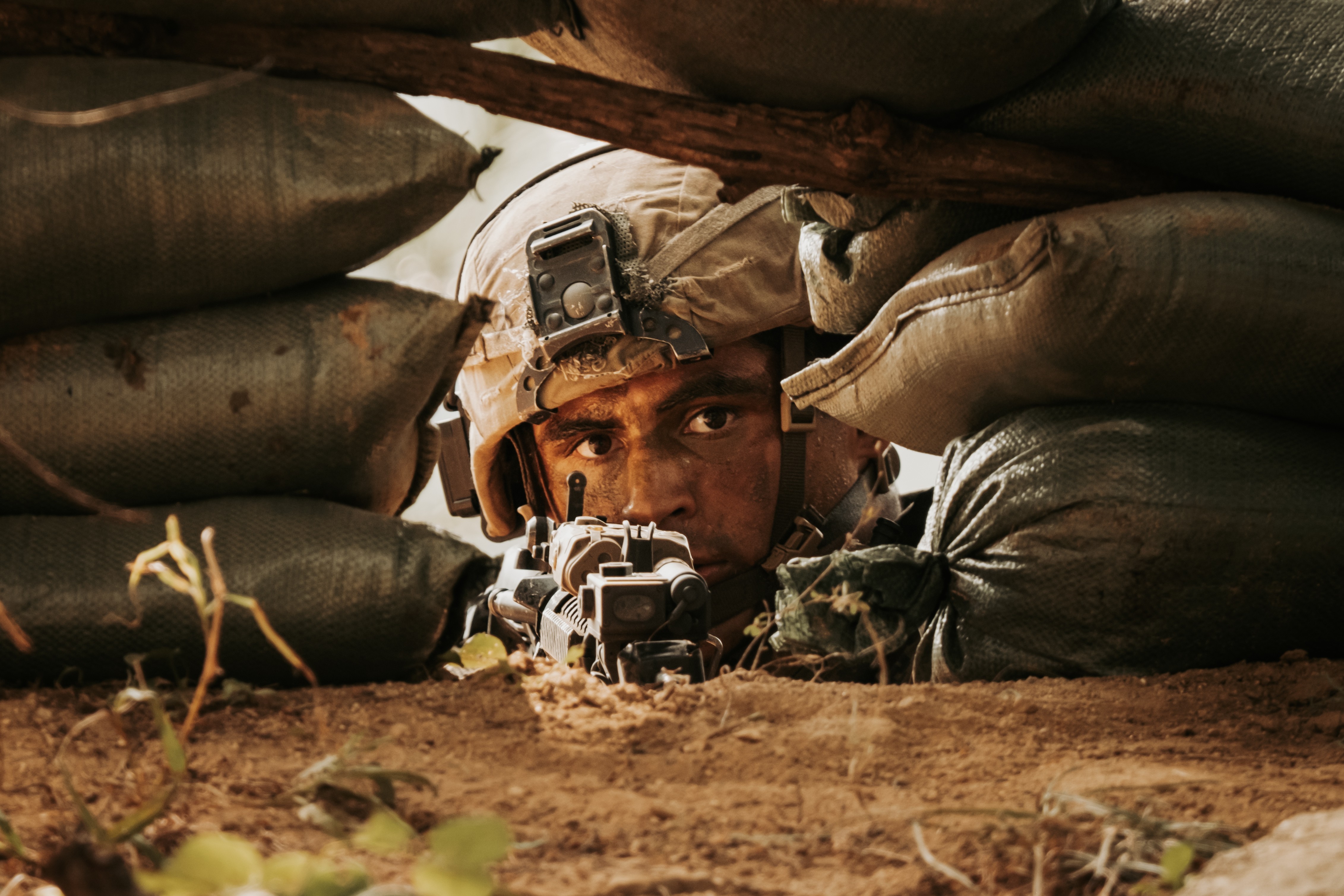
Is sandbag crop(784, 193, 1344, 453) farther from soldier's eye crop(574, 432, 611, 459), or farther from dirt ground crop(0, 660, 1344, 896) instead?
soldier's eye crop(574, 432, 611, 459)

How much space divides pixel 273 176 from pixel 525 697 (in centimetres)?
65

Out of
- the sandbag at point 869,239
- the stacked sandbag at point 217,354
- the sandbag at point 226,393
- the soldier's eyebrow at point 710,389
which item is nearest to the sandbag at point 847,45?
the sandbag at point 869,239

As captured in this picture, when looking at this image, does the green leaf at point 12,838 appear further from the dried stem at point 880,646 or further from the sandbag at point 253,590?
the dried stem at point 880,646

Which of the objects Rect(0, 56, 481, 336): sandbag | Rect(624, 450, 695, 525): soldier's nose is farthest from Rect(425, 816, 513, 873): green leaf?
Rect(624, 450, 695, 525): soldier's nose

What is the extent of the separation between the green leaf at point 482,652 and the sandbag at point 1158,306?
754 mm

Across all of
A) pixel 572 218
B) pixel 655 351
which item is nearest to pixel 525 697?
pixel 655 351

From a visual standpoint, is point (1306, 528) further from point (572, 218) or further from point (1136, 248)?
point (572, 218)

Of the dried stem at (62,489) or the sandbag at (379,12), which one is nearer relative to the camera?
the dried stem at (62,489)

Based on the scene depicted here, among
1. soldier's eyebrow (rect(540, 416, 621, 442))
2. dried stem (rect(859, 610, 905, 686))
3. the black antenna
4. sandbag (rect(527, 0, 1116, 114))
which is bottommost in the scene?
the black antenna

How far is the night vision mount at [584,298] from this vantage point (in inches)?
99.5

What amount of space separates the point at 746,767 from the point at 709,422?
1.76m

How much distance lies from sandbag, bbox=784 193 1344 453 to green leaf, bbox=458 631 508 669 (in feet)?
2.47

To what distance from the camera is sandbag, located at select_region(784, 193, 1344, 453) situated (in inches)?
54.9

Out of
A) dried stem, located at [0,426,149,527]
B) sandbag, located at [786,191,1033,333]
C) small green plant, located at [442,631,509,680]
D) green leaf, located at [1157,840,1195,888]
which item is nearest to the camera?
green leaf, located at [1157,840,1195,888]
